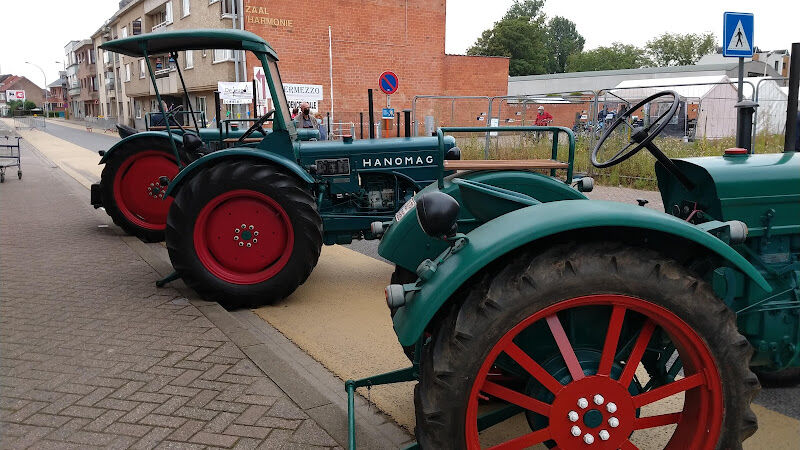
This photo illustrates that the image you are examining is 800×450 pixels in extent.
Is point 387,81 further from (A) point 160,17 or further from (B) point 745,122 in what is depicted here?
(A) point 160,17

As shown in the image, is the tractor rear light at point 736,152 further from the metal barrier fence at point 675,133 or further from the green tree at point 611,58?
the green tree at point 611,58

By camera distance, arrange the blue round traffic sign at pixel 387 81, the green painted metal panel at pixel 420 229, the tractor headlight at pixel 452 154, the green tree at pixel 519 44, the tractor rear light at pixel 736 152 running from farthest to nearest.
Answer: the green tree at pixel 519 44
the blue round traffic sign at pixel 387 81
the tractor headlight at pixel 452 154
the green painted metal panel at pixel 420 229
the tractor rear light at pixel 736 152

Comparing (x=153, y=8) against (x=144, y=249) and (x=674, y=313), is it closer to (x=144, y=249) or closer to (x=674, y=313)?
(x=144, y=249)

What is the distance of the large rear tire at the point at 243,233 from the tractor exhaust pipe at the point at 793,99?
3.30 metres

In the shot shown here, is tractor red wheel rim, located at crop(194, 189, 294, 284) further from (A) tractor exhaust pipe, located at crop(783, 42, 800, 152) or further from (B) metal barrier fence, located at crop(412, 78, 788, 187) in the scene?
(B) metal barrier fence, located at crop(412, 78, 788, 187)

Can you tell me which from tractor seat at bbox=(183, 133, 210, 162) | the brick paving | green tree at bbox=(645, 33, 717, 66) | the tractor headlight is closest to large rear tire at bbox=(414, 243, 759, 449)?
the brick paving

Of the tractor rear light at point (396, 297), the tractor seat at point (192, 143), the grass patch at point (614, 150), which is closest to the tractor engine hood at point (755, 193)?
the tractor rear light at point (396, 297)

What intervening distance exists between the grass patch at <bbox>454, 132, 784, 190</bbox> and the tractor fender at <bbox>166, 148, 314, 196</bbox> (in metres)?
6.71

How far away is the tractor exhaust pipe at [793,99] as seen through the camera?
3.64m

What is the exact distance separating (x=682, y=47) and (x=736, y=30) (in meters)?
72.1

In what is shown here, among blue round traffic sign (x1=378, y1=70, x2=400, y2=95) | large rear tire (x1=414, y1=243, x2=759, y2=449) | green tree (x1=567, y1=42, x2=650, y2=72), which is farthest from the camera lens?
green tree (x1=567, y1=42, x2=650, y2=72)

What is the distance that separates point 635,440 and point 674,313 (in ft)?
3.60

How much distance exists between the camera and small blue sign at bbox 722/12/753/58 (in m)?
7.33

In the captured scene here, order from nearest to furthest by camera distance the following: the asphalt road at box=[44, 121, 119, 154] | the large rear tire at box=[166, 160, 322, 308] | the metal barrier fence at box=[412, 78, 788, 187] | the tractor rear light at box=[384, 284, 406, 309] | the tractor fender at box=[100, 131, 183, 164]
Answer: the tractor rear light at box=[384, 284, 406, 309] < the large rear tire at box=[166, 160, 322, 308] < the tractor fender at box=[100, 131, 183, 164] < the metal barrier fence at box=[412, 78, 788, 187] < the asphalt road at box=[44, 121, 119, 154]
